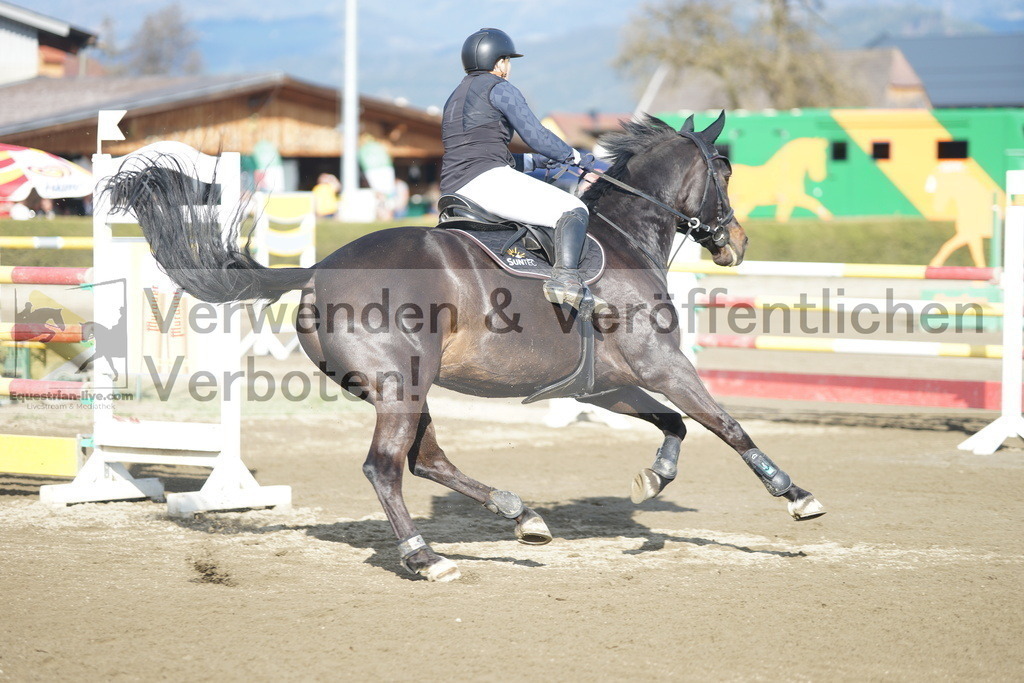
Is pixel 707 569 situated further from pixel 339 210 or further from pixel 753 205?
pixel 753 205

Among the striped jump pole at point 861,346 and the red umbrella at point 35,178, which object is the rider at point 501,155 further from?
the striped jump pole at point 861,346

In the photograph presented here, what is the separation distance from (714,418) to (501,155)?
1.66 metres

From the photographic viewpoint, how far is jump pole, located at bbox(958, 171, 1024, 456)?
7.71 m

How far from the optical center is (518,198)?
Answer: 16.7 ft

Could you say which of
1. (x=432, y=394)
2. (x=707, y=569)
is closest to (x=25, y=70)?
(x=432, y=394)

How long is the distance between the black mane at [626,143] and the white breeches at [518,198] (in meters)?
0.64

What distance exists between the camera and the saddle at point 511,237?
16.6 ft

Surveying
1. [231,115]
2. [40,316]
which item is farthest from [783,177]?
[40,316]

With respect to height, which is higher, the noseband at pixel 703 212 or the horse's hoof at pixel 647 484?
the noseband at pixel 703 212

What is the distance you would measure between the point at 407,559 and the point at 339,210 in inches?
751

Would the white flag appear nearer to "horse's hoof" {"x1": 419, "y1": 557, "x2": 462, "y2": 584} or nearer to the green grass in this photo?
"horse's hoof" {"x1": 419, "y1": 557, "x2": 462, "y2": 584}

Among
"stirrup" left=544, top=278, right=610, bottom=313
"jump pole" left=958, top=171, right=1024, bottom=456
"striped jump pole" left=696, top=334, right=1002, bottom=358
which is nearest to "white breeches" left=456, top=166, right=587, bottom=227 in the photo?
"stirrup" left=544, top=278, right=610, bottom=313

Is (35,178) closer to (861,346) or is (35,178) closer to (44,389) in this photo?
(44,389)

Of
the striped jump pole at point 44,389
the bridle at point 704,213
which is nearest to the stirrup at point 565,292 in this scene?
the bridle at point 704,213
